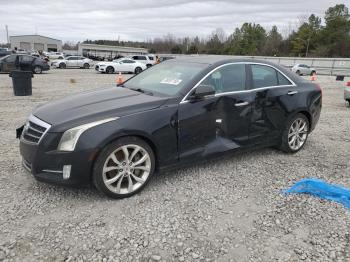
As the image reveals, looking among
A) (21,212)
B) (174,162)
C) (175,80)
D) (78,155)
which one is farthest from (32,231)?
(175,80)

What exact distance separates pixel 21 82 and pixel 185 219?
9.82 metres

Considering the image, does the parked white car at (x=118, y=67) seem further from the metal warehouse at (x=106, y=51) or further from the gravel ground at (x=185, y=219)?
the metal warehouse at (x=106, y=51)

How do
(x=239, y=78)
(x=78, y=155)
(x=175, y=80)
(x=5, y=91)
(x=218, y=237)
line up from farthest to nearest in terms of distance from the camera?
(x=5, y=91)
(x=239, y=78)
(x=175, y=80)
(x=78, y=155)
(x=218, y=237)

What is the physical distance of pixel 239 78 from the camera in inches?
177

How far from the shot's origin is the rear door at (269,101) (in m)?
4.62

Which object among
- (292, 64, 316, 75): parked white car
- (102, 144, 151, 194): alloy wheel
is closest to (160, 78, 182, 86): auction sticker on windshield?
(102, 144, 151, 194): alloy wheel

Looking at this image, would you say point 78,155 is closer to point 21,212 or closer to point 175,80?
point 21,212

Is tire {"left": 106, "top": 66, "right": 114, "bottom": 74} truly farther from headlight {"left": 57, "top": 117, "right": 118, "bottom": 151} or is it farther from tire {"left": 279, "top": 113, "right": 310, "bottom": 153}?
headlight {"left": 57, "top": 117, "right": 118, "bottom": 151}

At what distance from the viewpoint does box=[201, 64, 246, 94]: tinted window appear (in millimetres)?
4195

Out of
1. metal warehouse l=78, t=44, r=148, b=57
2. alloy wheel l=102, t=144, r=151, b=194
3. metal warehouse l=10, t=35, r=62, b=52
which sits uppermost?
metal warehouse l=10, t=35, r=62, b=52

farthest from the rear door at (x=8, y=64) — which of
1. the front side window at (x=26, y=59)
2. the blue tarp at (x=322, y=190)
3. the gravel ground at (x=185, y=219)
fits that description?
the blue tarp at (x=322, y=190)

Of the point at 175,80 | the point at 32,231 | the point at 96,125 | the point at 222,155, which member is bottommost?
the point at 32,231

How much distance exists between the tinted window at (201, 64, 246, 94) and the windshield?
201 millimetres

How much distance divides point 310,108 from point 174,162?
2843 mm
